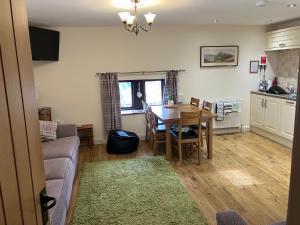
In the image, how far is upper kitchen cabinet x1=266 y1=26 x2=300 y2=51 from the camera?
4520 mm

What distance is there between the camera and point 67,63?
4.71m

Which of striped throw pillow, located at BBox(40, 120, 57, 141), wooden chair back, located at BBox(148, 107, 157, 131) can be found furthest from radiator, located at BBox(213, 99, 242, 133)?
striped throw pillow, located at BBox(40, 120, 57, 141)

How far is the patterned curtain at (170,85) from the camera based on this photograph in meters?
5.05

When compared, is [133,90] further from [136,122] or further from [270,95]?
[270,95]

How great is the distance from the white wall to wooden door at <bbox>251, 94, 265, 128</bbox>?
0.41m

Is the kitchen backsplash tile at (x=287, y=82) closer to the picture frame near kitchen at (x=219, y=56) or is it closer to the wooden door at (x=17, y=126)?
the picture frame near kitchen at (x=219, y=56)

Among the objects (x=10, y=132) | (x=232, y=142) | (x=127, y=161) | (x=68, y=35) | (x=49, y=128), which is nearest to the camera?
(x=10, y=132)

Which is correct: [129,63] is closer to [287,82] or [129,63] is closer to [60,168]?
[60,168]

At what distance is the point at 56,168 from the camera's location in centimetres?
269

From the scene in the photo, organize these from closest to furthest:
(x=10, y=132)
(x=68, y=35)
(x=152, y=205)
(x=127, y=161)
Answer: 1. (x=10, y=132)
2. (x=152, y=205)
3. (x=127, y=161)
4. (x=68, y=35)

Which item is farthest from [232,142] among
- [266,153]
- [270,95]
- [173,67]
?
[173,67]

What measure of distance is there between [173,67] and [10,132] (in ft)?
14.7

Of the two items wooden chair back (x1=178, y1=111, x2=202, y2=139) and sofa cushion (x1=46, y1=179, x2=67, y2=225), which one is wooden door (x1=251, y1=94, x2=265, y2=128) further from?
sofa cushion (x1=46, y1=179, x2=67, y2=225)

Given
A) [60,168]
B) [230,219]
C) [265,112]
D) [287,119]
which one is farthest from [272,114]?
[60,168]
